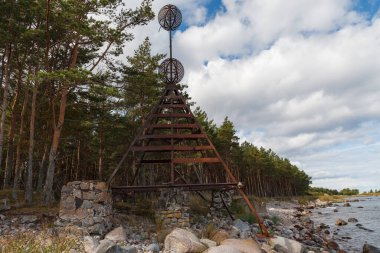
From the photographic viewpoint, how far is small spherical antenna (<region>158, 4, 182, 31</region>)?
21078mm

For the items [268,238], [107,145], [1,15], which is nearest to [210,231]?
[268,238]

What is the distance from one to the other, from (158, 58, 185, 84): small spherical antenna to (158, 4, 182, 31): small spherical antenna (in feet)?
9.29

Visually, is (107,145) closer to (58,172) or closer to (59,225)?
(58,172)

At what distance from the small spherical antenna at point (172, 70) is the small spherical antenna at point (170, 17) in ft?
9.29

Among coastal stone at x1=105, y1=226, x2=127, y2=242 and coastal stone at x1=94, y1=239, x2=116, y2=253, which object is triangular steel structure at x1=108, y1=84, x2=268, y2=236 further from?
coastal stone at x1=94, y1=239, x2=116, y2=253

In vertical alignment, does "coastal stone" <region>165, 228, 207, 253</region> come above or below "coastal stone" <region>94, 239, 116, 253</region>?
below

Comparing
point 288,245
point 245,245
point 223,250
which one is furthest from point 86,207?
point 288,245

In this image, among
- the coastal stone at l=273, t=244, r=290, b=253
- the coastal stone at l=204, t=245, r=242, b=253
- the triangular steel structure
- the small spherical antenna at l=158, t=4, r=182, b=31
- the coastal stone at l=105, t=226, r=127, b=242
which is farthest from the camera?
the small spherical antenna at l=158, t=4, r=182, b=31

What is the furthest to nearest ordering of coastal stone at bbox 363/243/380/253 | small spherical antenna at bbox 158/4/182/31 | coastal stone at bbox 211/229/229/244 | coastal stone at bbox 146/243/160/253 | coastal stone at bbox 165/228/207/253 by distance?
1. small spherical antenna at bbox 158/4/182/31
2. coastal stone at bbox 363/243/380/253
3. coastal stone at bbox 211/229/229/244
4. coastal stone at bbox 146/243/160/253
5. coastal stone at bbox 165/228/207/253

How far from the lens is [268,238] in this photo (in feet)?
50.9

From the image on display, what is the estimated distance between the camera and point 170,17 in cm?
2119

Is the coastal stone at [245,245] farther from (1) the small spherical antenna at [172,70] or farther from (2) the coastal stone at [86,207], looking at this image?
(1) the small spherical antenna at [172,70]

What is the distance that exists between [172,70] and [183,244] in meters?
11.6

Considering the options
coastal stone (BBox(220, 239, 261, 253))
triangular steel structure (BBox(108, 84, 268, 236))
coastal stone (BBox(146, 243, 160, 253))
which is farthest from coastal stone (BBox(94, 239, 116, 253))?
triangular steel structure (BBox(108, 84, 268, 236))
